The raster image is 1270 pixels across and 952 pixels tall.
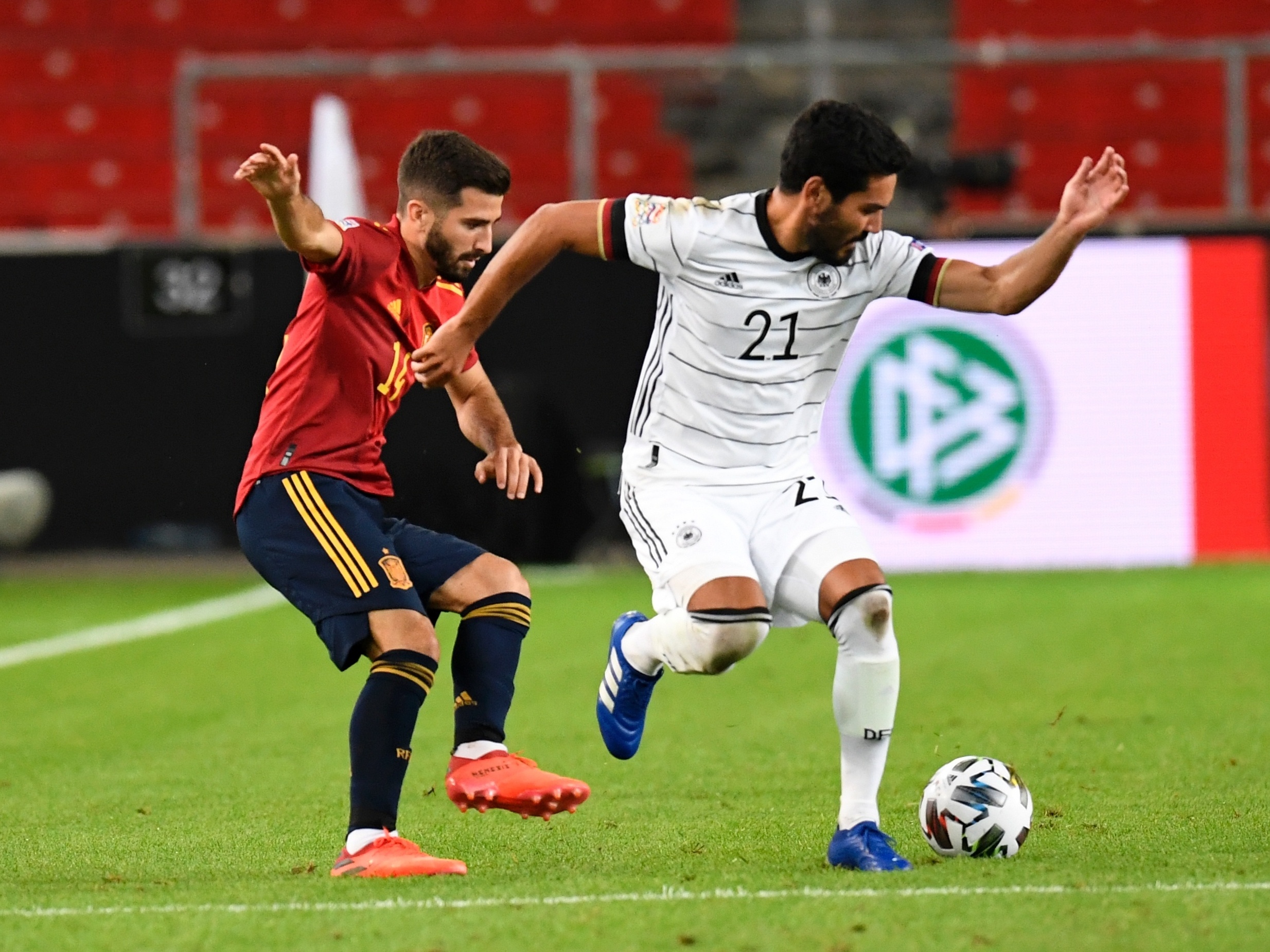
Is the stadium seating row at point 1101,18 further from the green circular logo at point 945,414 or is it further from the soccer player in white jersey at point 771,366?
the soccer player in white jersey at point 771,366

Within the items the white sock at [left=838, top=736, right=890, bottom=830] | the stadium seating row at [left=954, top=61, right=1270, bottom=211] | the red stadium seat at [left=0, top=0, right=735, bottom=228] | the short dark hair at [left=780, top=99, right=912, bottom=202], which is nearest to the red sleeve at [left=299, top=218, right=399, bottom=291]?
the short dark hair at [left=780, top=99, right=912, bottom=202]

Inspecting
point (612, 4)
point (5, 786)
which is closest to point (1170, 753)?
point (5, 786)

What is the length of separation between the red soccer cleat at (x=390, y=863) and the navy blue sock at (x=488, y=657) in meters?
0.45

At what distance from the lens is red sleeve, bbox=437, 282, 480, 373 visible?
5.21 metres

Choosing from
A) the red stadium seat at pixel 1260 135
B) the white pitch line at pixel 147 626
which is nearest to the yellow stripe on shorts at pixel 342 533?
the white pitch line at pixel 147 626

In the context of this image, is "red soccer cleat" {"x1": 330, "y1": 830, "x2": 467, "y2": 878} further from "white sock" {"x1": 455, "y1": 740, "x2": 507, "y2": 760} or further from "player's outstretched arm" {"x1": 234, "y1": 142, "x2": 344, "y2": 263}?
"player's outstretched arm" {"x1": 234, "y1": 142, "x2": 344, "y2": 263}

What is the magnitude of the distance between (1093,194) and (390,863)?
2.33 metres

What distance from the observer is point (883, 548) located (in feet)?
43.5

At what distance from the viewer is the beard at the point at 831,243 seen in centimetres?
471

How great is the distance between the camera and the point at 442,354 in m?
4.75

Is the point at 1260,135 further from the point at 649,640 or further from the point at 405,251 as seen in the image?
the point at 405,251

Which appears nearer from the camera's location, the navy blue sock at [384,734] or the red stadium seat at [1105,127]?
the navy blue sock at [384,734]

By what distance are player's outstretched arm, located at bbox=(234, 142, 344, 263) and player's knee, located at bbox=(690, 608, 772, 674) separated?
1.29m

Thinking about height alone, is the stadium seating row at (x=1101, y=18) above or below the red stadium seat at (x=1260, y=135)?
above
